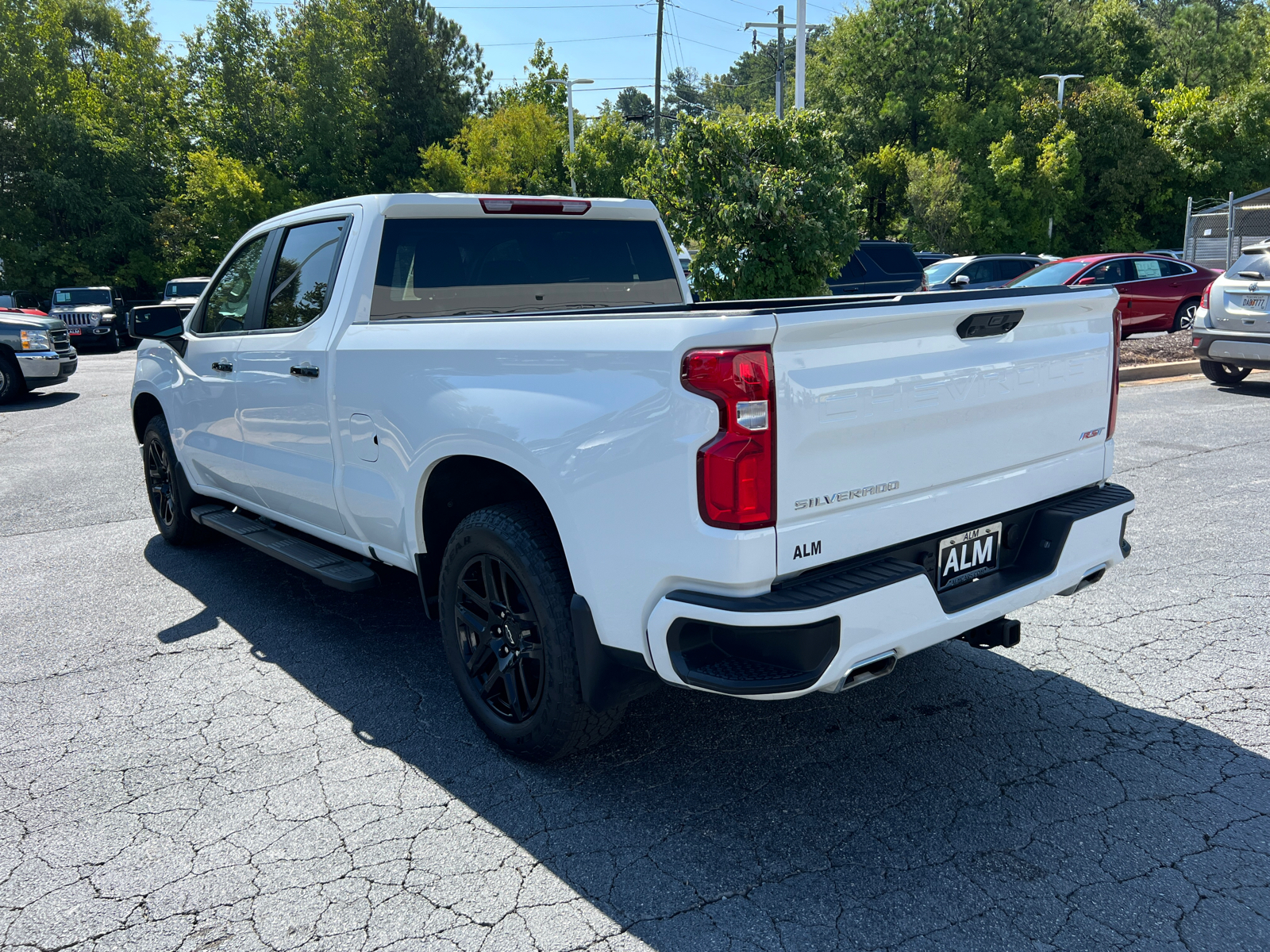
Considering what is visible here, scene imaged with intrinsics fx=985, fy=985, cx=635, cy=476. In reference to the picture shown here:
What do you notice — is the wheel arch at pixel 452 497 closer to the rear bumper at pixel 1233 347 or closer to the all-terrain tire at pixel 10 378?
the rear bumper at pixel 1233 347

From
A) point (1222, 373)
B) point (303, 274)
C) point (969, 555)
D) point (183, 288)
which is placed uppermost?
point (303, 274)

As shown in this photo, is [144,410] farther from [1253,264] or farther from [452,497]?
[1253,264]

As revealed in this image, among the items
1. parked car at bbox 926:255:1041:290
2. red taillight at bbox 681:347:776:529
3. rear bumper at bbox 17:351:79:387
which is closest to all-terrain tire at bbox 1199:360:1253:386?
parked car at bbox 926:255:1041:290

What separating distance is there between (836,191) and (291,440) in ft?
30.4

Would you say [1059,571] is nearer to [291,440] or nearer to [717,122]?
[291,440]

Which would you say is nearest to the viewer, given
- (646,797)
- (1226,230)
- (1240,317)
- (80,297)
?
(646,797)

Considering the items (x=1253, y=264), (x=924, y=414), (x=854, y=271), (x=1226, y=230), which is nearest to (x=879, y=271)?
(x=854, y=271)

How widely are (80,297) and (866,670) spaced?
29733 mm

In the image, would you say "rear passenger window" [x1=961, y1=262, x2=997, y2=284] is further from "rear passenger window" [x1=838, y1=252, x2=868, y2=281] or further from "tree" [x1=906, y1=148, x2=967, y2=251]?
"tree" [x1=906, y1=148, x2=967, y2=251]

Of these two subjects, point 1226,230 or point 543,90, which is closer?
point 1226,230

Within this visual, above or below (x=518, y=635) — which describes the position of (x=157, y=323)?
above

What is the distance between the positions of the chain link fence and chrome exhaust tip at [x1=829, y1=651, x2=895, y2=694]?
16.6 meters

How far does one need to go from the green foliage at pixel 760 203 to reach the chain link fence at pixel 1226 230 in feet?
27.5

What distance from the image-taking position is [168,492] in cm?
643
